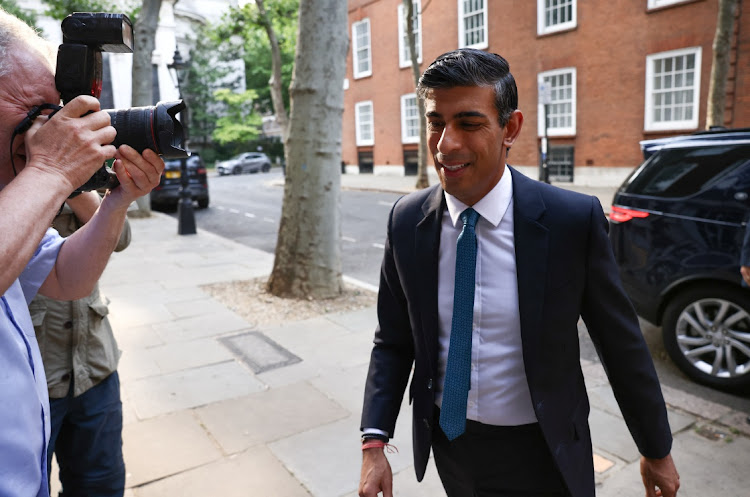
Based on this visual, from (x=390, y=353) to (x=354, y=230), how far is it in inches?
430

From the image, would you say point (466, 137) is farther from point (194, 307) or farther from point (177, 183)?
point (177, 183)

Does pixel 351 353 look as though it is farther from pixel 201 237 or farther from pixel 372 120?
pixel 372 120

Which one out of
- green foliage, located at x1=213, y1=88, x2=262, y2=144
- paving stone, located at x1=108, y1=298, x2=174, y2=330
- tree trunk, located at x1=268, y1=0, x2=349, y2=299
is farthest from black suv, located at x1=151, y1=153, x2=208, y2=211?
green foliage, located at x1=213, y1=88, x2=262, y2=144

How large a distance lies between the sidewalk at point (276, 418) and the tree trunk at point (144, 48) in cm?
1000

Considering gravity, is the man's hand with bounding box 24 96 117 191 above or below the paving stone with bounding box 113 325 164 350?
above

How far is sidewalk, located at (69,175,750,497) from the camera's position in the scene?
10.1 ft

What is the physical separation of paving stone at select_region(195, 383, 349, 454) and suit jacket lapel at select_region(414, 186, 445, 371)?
2069mm

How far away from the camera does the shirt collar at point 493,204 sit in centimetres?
173

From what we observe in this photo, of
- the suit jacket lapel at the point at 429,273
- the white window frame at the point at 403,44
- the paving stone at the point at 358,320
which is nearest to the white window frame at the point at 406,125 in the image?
the white window frame at the point at 403,44

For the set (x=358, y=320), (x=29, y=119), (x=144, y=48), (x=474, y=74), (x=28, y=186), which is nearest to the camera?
(x=28, y=186)

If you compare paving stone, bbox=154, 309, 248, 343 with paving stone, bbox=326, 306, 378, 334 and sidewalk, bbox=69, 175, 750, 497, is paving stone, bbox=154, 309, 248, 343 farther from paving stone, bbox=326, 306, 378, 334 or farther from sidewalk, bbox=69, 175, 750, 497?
paving stone, bbox=326, 306, 378, 334

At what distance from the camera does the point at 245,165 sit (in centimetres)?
4094

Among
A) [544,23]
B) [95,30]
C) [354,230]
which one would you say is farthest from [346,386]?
[544,23]

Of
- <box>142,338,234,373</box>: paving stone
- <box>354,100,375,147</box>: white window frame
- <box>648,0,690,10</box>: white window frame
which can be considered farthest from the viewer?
<box>354,100,375,147</box>: white window frame
